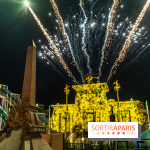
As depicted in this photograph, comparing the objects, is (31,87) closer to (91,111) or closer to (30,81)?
(30,81)

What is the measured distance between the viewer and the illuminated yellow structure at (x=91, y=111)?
3300 centimetres

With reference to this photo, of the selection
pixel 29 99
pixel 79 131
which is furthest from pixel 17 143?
pixel 79 131

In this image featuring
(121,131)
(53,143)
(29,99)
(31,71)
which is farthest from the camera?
(31,71)

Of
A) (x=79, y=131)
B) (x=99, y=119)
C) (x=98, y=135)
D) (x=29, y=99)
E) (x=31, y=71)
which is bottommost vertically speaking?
(x=79, y=131)

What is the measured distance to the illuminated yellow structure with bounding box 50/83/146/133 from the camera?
3300 cm

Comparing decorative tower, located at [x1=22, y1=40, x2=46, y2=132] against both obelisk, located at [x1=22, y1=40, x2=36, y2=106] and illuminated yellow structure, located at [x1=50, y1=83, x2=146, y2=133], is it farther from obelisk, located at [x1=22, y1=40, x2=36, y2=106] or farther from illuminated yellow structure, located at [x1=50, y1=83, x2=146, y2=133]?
illuminated yellow structure, located at [x1=50, y1=83, x2=146, y2=133]

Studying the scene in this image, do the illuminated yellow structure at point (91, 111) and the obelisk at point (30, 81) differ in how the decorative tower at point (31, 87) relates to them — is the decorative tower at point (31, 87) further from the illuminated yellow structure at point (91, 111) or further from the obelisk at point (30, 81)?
the illuminated yellow structure at point (91, 111)

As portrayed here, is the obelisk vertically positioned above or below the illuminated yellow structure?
above

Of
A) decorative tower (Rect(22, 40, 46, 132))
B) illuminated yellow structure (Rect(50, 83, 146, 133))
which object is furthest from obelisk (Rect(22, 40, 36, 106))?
illuminated yellow structure (Rect(50, 83, 146, 133))

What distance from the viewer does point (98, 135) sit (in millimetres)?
5797

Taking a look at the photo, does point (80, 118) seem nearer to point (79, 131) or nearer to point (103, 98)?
point (79, 131)

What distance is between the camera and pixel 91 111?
33.5 meters

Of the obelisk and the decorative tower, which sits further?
the obelisk

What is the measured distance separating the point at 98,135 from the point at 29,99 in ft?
33.5
